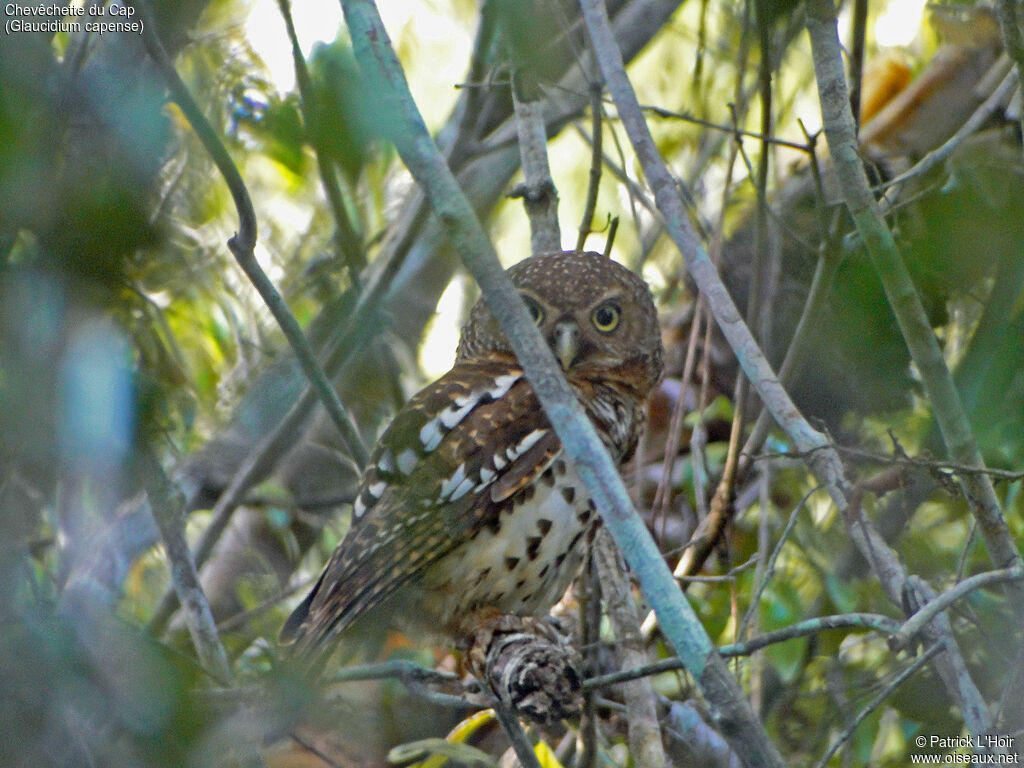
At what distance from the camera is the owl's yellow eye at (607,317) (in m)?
3.12

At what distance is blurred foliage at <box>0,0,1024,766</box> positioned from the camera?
1.08 m

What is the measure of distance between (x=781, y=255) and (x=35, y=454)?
118 inches

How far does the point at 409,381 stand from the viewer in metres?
4.23

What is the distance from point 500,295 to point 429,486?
103 centimetres

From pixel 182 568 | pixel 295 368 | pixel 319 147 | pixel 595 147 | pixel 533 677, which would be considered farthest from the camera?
pixel 595 147

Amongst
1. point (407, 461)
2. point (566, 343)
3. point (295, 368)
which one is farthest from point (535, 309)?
point (295, 368)

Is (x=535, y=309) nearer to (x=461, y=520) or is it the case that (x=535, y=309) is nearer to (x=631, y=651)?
(x=461, y=520)

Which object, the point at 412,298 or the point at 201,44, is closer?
the point at 201,44

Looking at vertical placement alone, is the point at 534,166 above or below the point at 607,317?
above

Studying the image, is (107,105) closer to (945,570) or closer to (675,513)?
(945,570)

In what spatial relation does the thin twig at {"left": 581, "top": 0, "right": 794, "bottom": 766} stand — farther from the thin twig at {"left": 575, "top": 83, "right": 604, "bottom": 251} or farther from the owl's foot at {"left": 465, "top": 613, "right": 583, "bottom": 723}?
the owl's foot at {"left": 465, "top": 613, "right": 583, "bottom": 723}

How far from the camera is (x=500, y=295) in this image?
1.43m

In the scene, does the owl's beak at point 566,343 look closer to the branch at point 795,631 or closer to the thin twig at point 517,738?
the thin twig at point 517,738

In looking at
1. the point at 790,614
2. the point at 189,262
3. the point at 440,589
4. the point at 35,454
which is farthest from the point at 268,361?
the point at 790,614
